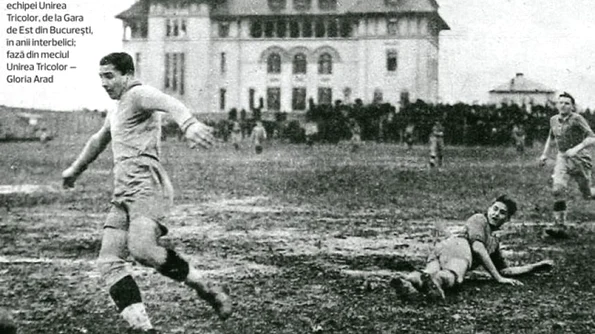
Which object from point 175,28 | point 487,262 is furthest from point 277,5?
point 487,262

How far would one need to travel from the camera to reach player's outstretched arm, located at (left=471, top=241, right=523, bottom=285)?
487 centimetres

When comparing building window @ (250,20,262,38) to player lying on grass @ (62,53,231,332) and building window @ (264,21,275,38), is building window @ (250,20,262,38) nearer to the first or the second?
building window @ (264,21,275,38)

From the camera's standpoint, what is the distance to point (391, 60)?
116 feet

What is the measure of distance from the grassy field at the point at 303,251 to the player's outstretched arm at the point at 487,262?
2.5 inches

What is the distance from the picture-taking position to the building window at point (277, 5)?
3126 centimetres

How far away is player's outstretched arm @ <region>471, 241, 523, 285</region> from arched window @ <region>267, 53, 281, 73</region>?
31.3 meters

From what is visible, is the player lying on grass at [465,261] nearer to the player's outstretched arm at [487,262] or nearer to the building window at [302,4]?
the player's outstretched arm at [487,262]

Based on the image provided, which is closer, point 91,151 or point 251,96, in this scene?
point 91,151

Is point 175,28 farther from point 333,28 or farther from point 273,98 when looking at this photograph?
point 273,98

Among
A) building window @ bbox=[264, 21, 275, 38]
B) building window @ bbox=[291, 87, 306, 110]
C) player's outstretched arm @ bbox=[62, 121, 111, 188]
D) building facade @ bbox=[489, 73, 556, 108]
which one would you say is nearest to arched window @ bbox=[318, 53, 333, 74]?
building window @ bbox=[291, 87, 306, 110]

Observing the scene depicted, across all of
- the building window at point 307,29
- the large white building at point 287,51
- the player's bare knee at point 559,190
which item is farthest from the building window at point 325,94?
the player's bare knee at point 559,190

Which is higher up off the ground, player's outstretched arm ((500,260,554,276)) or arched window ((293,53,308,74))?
arched window ((293,53,308,74))

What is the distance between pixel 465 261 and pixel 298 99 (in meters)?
34.9

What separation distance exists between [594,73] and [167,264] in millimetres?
5774
